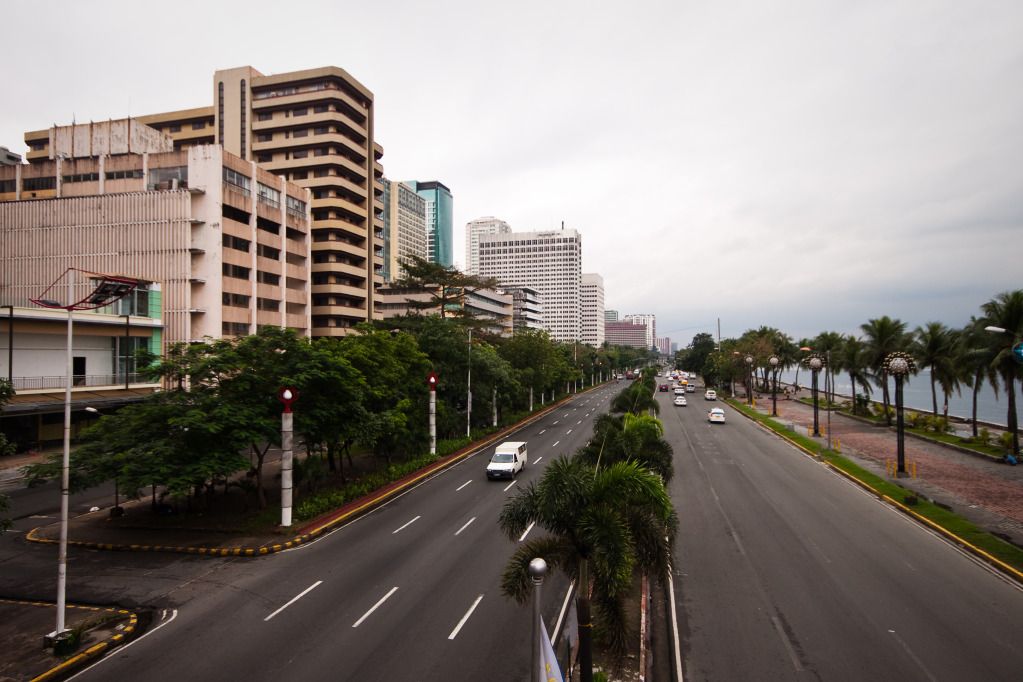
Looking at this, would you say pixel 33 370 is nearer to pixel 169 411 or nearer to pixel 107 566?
pixel 169 411

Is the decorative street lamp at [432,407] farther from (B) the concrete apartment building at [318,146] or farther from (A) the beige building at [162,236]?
(B) the concrete apartment building at [318,146]

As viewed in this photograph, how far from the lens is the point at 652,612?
14578mm

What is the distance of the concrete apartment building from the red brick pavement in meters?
53.8

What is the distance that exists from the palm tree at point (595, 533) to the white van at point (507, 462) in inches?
725

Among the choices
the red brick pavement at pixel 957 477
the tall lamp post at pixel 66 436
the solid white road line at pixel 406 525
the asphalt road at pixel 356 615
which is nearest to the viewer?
the asphalt road at pixel 356 615

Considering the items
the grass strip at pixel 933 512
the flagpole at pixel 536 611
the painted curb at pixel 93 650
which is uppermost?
the flagpole at pixel 536 611

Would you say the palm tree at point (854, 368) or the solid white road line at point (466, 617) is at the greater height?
the palm tree at point (854, 368)

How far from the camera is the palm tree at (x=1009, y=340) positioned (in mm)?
33156

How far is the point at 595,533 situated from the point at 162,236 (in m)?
50.9

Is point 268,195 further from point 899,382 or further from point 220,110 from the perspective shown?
point 899,382

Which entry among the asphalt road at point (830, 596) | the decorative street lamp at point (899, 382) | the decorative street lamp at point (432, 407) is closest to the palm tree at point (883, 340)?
the decorative street lamp at point (899, 382)

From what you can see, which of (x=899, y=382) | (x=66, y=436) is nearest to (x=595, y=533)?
(x=66, y=436)

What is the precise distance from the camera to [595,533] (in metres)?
9.96

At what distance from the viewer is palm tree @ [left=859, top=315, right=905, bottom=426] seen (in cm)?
5059
